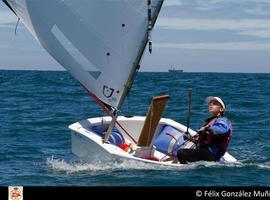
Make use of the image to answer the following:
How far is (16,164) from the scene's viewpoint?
400 inches

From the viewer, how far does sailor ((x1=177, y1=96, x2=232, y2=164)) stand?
29.9 feet

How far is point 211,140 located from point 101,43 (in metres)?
2.21

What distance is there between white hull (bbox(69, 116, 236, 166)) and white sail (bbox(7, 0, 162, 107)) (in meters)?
0.66

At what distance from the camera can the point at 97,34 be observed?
Answer: 919cm

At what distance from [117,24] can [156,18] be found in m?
0.59

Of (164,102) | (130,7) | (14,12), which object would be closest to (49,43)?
(14,12)

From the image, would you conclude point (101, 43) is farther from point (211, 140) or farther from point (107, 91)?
point (211, 140)

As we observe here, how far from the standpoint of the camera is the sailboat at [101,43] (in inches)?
351

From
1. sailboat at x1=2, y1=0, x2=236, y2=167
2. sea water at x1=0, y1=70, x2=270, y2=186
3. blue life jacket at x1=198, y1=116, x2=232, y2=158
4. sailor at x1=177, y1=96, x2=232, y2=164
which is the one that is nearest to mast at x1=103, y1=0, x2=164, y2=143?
sailboat at x1=2, y1=0, x2=236, y2=167
